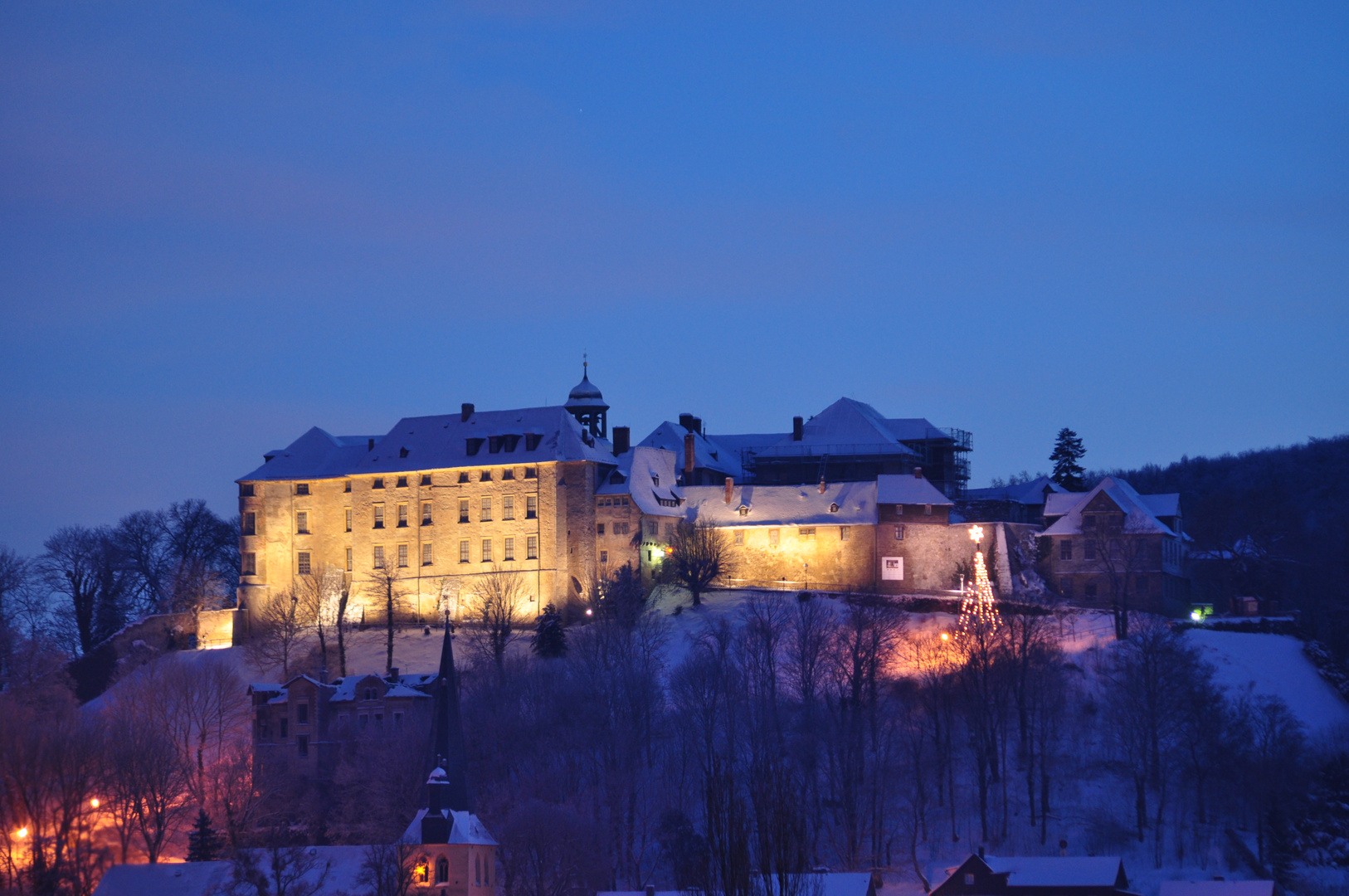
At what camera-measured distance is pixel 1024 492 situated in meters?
91.6

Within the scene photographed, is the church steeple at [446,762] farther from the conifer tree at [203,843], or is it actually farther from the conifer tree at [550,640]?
the conifer tree at [550,640]

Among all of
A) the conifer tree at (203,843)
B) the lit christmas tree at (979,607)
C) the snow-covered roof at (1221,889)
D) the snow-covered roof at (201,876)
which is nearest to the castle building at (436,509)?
the lit christmas tree at (979,607)

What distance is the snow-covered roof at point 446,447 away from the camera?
267 ft

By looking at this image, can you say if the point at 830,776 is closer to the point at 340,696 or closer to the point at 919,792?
the point at 919,792

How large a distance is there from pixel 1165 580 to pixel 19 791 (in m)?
44.2

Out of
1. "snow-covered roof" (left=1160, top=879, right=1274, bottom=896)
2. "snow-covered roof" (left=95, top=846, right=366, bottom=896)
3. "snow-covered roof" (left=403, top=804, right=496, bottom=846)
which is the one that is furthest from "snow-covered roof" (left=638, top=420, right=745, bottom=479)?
"snow-covered roof" (left=1160, top=879, right=1274, bottom=896)

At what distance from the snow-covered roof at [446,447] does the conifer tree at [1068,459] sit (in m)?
24.7

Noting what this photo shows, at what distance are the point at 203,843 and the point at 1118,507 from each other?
129 feet

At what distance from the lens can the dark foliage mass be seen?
245 ft

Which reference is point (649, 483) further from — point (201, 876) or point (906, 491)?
point (201, 876)

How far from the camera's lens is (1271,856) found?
55.5m

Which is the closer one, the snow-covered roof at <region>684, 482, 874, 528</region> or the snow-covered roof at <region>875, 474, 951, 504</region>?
the snow-covered roof at <region>875, 474, 951, 504</region>

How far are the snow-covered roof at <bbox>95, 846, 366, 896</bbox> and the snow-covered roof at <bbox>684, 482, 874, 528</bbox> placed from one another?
2968 centimetres

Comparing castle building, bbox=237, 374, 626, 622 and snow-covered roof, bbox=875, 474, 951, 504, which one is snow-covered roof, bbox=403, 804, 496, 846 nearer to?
castle building, bbox=237, 374, 626, 622
